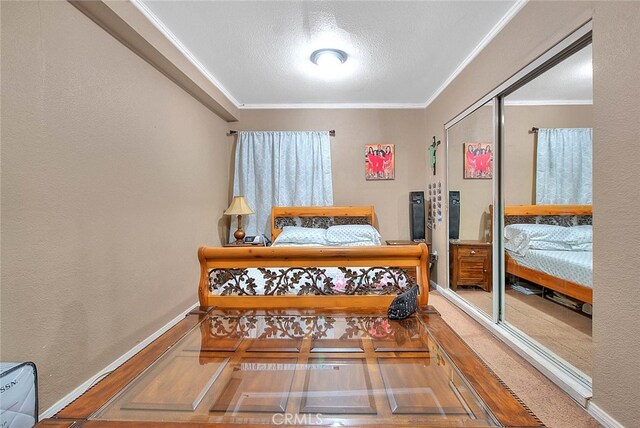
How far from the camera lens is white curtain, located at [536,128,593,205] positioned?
1693 mm

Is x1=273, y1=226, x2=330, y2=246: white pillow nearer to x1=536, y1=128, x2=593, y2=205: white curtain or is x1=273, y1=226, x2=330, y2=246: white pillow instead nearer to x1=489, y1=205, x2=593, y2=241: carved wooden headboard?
x1=489, y1=205, x2=593, y2=241: carved wooden headboard

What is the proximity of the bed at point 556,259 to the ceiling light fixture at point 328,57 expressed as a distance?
201 centimetres

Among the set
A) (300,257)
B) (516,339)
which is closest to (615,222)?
(516,339)

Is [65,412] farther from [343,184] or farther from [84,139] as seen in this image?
[343,184]

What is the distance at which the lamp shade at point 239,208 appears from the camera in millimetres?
3711

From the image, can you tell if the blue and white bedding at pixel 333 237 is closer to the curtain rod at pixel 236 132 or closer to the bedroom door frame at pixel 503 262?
the bedroom door frame at pixel 503 262

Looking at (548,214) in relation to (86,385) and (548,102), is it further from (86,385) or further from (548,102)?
(86,385)

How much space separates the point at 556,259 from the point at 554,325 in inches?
18.8

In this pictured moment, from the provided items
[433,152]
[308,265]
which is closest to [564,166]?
[308,265]

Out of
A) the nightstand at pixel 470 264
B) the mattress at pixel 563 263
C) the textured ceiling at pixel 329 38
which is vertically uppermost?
the textured ceiling at pixel 329 38

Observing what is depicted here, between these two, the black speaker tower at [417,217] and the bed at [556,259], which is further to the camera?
the black speaker tower at [417,217]

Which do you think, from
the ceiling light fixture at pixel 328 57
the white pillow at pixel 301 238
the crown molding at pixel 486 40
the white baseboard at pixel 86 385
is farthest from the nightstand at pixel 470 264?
the white baseboard at pixel 86 385

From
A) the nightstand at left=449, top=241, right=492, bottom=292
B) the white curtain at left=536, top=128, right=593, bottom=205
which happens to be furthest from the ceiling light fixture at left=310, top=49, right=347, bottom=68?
the nightstand at left=449, top=241, right=492, bottom=292

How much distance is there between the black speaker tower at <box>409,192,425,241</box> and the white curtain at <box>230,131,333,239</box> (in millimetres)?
1147
